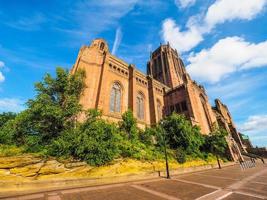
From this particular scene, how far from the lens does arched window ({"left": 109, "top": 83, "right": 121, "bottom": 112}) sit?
23.2 metres

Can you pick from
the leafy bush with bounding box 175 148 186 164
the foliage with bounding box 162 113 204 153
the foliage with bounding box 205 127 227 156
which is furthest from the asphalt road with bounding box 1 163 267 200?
the foliage with bounding box 205 127 227 156

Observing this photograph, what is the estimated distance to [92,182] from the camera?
9719 mm

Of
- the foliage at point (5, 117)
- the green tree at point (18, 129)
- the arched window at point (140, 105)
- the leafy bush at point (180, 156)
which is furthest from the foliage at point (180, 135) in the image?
the foliage at point (5, 117)

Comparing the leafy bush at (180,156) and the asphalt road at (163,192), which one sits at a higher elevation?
the leafy bush at (180,156)

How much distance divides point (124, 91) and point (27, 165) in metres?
18.5

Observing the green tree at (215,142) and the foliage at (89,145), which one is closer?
the foliage at (89,145)

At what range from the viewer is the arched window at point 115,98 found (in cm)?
2315

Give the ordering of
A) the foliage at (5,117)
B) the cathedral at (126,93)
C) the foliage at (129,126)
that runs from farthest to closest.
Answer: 1. the foliage at (5,117)
2. the cathedral at (126,93)
3. the foliage at (129,126)

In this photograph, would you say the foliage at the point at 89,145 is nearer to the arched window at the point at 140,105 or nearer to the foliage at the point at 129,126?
the foliage at the point at 129,126

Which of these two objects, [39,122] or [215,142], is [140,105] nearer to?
[215,142]

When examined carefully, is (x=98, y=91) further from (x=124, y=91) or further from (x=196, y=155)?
(x=196, y=155)

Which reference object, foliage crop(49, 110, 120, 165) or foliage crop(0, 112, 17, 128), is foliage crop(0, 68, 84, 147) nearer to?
foliage crop(49, 110, 120, 165)

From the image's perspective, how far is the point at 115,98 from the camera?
2400 centimetres

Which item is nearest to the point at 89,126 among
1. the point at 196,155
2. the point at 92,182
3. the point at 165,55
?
the point at 92,182
